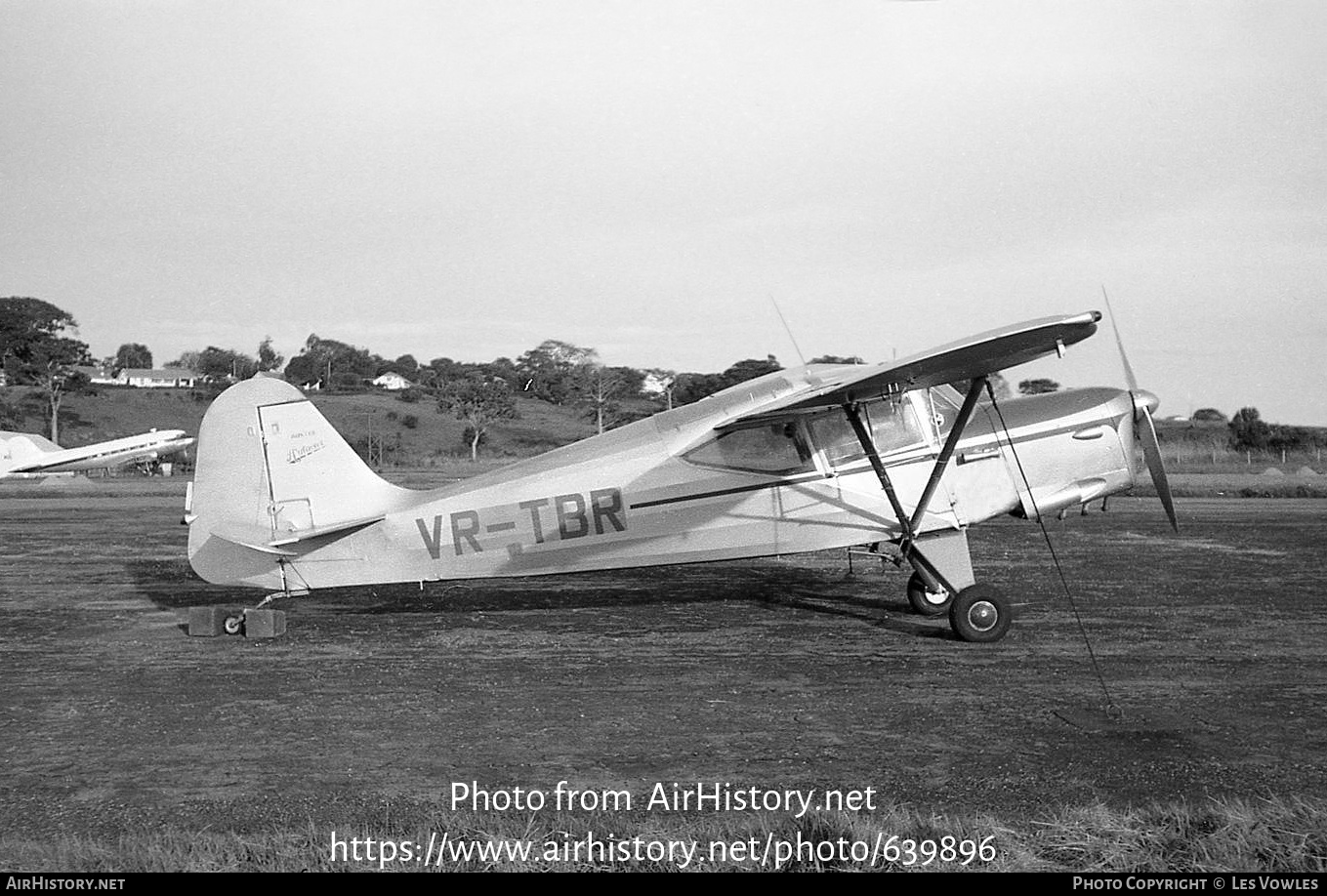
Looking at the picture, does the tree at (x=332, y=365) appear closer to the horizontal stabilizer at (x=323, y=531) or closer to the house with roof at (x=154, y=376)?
the house with roof at (x=154, y=376)

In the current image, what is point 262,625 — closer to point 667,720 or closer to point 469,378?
point 667,720

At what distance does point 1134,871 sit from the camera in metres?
4.16

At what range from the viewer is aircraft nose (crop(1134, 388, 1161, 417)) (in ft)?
33.3

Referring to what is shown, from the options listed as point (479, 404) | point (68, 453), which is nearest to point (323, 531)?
point (68, 453)

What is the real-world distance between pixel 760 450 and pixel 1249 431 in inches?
2076

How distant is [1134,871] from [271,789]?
4239mm

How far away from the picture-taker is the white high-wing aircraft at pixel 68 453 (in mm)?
43906

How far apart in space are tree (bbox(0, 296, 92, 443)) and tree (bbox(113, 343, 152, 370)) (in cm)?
4352

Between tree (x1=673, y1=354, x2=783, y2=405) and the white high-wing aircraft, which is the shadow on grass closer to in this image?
tree (x1=673, y1=354, x2=783, y2=405)

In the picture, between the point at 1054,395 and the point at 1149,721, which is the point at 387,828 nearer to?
the point at 1149,721

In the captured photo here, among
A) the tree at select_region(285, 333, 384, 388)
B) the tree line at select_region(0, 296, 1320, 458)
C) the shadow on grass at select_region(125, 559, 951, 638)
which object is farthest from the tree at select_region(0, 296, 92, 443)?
the shadow on grass at select_region(125, 559, 951, 638)

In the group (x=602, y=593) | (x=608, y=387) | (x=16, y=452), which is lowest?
(x=602, y=593)

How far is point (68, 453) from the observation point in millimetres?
44625
